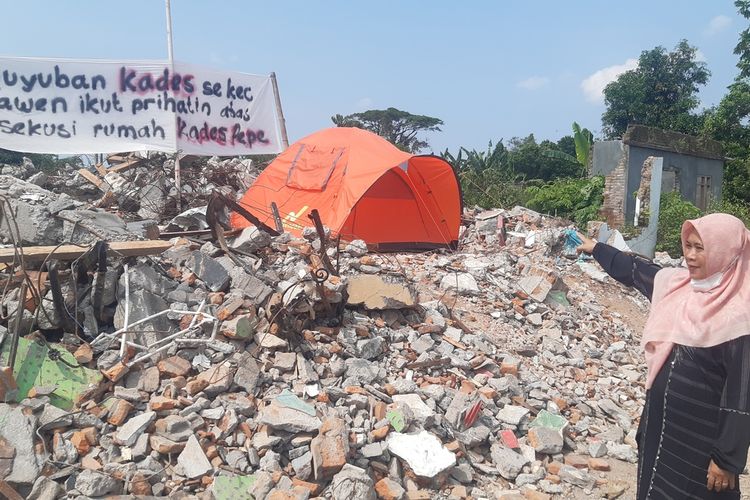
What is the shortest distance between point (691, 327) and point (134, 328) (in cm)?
297

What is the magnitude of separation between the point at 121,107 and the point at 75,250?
11.3ft

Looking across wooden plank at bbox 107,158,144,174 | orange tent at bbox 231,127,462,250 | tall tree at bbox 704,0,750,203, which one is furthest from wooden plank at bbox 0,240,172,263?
tall tree at bbox 704,0,750,203

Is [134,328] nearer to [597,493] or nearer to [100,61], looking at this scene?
[597,493]

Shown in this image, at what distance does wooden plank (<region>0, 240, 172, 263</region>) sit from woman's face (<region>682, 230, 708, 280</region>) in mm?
3196

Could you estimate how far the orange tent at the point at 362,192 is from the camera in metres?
6.78

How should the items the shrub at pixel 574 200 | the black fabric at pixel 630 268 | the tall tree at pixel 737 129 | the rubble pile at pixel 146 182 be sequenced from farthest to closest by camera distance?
1. the tall tree at pixel 737 129
2. the shrub at pixel 574 200
3. the rubble pile at pixel 146 182
4. the black fabric at pixel 630 268

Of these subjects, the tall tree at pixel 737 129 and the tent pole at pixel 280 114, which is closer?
the tent pole at pixel 280 114

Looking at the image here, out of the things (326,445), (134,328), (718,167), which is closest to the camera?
(326,445)

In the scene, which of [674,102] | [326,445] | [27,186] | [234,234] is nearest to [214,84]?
[27,186]

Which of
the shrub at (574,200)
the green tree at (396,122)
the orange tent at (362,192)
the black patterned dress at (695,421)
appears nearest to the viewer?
the black patterned dress at (695,421)

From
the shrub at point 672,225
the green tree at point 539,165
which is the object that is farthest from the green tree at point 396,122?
the shrub at point 672,225

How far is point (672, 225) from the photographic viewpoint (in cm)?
1149

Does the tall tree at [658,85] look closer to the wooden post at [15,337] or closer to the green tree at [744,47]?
the green tree at [744,47]

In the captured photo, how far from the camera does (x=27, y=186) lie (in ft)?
18.1
